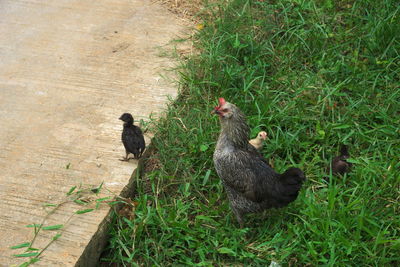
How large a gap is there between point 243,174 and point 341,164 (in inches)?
45.5

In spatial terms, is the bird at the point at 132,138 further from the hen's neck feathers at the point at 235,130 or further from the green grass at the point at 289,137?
the hen's neck feathers at the point at 235,130

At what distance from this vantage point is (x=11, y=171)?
14.7 feet

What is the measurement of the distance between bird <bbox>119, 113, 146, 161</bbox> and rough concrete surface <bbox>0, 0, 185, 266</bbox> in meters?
0.17

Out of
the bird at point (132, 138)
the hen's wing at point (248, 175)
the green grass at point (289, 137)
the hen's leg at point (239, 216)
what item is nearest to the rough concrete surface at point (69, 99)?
the bird at point (132, 138)

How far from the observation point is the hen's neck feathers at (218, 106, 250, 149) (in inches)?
171

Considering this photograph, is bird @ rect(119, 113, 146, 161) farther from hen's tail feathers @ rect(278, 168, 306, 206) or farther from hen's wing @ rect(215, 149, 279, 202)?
hen's tail feathers @ rect(278, 168, 306, 206)

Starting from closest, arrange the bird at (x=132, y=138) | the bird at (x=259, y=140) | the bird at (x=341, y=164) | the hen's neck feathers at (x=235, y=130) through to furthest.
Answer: the hen's neck feathers at (x=235, y=130) → the bird at (x=132, y=138) → the bird at (x=341, y=164) → the bird at (x=259, y=140)

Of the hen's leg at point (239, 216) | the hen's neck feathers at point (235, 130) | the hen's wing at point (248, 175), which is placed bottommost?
the hen's leg at point (239, 216)

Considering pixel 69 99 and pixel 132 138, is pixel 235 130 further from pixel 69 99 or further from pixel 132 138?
pixel 69 99

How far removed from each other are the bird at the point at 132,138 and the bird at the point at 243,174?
2.48ft

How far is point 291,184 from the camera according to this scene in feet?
13.4

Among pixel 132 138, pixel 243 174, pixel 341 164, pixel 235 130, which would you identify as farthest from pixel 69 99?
pixel 341 164

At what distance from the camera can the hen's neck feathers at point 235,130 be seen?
434 centimetres

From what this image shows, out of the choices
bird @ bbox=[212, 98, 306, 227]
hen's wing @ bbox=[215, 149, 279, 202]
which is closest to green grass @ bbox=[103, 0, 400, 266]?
bird @ bbox=[212, 98, 306, 227]
